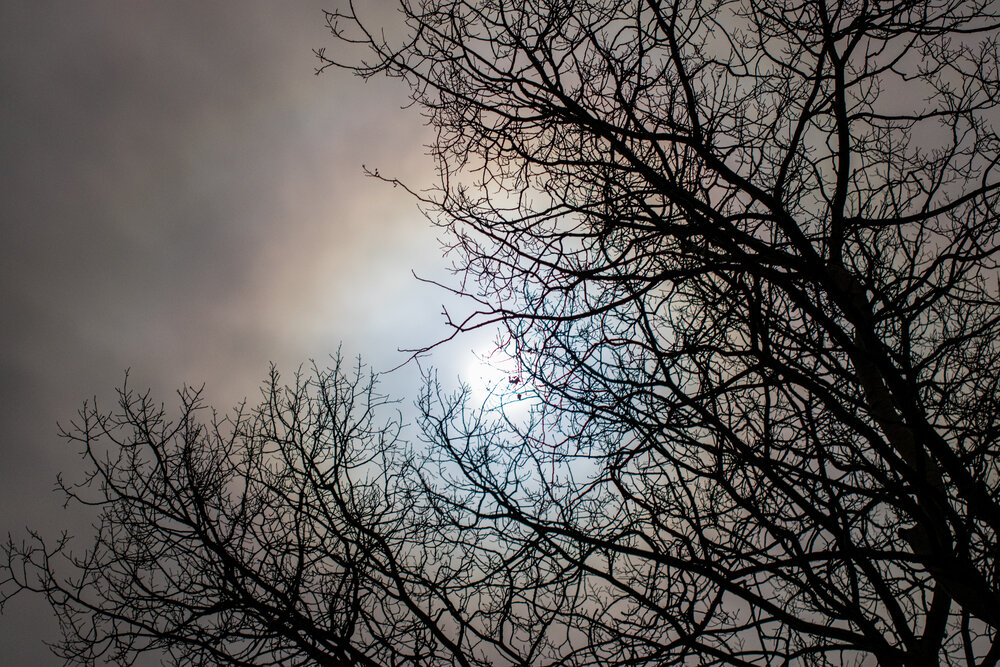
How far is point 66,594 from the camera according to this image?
3688mm

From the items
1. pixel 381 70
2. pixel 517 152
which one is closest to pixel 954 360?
pixel 517 152

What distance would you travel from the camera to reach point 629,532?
10.3 ft

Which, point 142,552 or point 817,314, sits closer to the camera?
point 817,314

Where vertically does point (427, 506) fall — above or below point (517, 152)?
below

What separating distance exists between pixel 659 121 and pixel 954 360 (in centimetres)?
245

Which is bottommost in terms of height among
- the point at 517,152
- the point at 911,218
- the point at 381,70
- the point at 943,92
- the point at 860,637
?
the point at 860,637

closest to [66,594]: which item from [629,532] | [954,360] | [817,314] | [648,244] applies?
[629,532]

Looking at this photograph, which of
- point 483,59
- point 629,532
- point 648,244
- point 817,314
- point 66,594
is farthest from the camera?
point 66,594

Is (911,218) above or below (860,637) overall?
above

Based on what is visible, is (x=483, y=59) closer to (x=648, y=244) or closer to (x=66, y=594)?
(x=648, y=244)

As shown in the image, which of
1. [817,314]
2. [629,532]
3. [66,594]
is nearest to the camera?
[817,314]

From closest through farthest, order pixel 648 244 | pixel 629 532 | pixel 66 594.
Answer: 1. pixel 648 244
2. pixel 629 532
3. pixel 66 594

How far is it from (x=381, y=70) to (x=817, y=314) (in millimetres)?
2692

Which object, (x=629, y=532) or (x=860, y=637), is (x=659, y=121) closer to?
(x=629, y=532)
